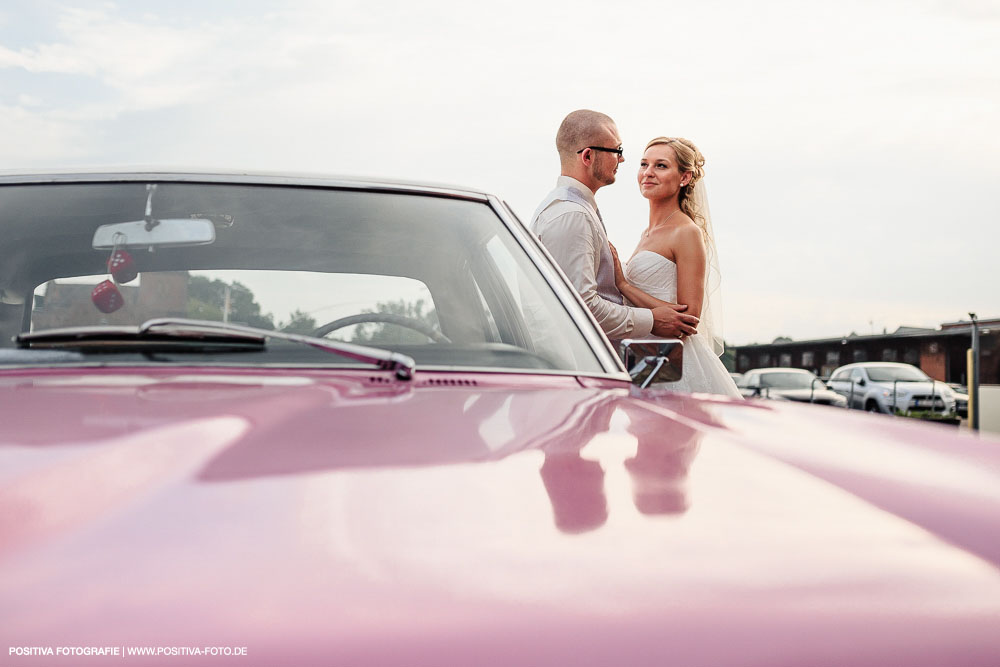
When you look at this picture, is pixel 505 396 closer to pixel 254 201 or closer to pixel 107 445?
pixel 107 445

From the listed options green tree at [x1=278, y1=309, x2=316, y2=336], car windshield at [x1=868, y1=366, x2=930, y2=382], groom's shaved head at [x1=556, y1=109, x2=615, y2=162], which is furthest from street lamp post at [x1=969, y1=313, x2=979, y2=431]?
green tree at [x1=278, y1=309, x2=316, y2=336]

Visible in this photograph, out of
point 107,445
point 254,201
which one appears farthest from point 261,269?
point 107,445

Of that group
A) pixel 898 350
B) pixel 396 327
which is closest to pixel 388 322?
pixel 396 327

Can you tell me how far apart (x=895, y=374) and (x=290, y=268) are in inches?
1021

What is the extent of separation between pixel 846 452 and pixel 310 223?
4.15 ft

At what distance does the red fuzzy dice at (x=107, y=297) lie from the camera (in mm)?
1844

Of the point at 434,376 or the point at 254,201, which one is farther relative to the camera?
the point at 254,201

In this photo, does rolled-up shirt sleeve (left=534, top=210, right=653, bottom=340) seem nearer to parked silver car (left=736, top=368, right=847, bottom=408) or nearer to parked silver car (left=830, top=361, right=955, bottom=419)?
parked silver car (left=736, top=368, right=847, bottom=408)

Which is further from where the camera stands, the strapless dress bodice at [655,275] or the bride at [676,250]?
the strapless dress bodice at [655,275]

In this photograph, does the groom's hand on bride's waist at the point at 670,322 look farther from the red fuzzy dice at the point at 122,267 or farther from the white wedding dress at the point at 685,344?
the red fuzzy dice at the point at 122,267

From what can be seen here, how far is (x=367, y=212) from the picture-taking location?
208cm

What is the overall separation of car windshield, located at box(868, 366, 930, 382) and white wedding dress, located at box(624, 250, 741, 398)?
22.6 metres

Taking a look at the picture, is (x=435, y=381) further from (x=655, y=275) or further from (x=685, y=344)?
(x=655, y=275)

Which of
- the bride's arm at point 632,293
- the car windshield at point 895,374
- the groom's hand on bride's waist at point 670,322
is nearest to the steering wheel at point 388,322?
the groom's hand on bride's waist at point 670,322
